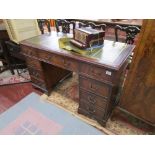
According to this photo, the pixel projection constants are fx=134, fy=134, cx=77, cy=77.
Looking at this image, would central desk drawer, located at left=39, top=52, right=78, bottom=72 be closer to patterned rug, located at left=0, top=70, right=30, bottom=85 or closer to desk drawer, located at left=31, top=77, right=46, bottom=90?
desk drawer, located at left=31, top=77, right=46, bottom=90

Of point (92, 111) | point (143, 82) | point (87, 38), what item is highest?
point (87, 38)

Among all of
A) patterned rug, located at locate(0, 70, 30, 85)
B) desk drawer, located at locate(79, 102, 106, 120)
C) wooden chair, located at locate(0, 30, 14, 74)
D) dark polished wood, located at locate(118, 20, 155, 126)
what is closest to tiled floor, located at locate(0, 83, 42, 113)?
patterned rug, located at locate(0, 70, 30, 85)

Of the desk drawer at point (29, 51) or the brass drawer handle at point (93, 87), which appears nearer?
the brass drawer handle at point (93, 87)

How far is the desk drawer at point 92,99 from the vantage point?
58.3 inches

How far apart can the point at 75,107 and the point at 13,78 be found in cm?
140

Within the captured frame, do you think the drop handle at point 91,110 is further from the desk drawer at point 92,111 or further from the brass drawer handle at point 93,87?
the brass drawer handle at point 93,87

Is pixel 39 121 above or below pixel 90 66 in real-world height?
below

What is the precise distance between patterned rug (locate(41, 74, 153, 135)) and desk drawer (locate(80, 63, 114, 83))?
72 centimetres

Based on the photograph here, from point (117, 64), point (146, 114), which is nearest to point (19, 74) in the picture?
point (117, 64)

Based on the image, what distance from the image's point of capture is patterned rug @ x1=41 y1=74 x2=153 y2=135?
1.63m

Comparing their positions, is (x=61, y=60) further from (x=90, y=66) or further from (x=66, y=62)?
(x=90, y=66)

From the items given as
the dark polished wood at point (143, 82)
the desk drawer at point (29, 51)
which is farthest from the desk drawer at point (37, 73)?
the dark polished wood at point (143, 82)

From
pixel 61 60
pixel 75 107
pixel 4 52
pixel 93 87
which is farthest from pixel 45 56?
pixel 4 52

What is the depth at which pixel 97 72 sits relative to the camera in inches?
51.2
